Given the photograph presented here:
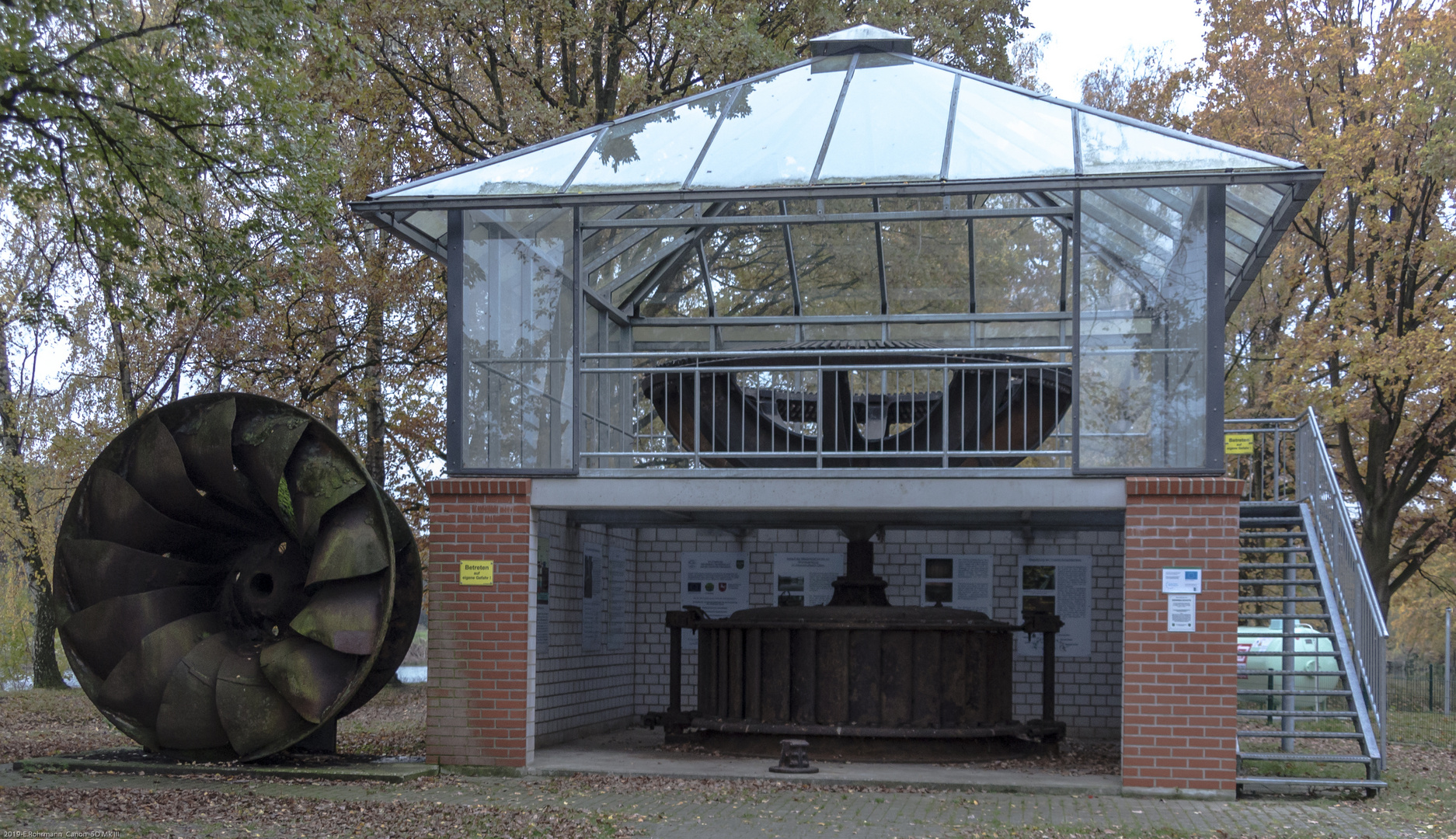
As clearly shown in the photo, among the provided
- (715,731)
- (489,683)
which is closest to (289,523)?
(489,683)

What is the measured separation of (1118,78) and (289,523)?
2529 centimetres

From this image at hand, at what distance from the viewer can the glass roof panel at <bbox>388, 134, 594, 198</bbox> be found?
10641 mm

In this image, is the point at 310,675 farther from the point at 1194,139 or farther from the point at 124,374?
the point at 124,374

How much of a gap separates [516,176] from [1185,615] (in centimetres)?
621

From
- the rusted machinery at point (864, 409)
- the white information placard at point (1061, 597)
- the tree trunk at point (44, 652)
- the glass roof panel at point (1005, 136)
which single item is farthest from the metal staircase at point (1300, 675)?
the tree trunk at point (44, 652)

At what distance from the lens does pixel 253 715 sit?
1043cm

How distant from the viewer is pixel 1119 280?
10211 millimetres

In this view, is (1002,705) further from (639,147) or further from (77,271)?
(77,271)

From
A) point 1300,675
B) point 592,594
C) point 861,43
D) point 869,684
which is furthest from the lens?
point 861,43

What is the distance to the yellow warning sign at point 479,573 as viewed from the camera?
1059 centimetres

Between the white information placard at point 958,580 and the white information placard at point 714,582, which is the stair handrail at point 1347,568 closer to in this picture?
the white information placard at point 958,580

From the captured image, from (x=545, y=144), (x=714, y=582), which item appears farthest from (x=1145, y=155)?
(x=714, y=582)

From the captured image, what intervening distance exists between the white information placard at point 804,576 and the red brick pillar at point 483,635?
14.8 ft

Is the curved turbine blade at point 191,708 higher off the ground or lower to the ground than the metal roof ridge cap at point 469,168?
lower
